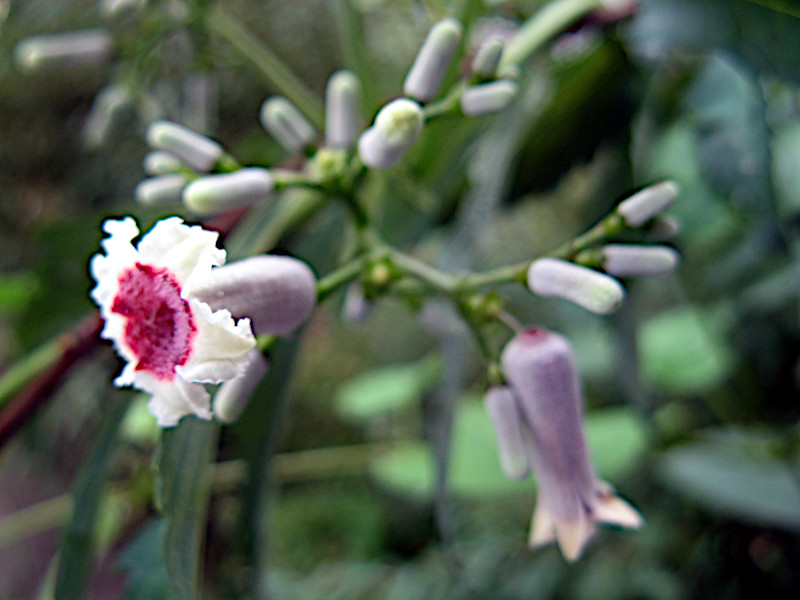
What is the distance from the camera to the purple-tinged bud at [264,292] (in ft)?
0.87

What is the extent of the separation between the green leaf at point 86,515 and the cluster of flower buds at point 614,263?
0.92 ft

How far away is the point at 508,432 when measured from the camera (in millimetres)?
343

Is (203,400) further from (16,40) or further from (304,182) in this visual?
(16,40)

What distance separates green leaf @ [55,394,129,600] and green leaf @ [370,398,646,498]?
1.41ft

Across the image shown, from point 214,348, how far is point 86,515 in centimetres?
24

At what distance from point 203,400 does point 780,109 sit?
727 millimetres

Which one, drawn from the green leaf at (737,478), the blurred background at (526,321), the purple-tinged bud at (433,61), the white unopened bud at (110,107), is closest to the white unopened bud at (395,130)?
the purple-tinged bud at (433,61)

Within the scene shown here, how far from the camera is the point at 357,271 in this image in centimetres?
39

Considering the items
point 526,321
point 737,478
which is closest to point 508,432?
point 737,478

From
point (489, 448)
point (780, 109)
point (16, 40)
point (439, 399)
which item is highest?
point (16, 40)

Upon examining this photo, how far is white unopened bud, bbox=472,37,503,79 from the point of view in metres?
0.38

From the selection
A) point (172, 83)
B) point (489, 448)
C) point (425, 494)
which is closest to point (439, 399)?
point (489, 448)

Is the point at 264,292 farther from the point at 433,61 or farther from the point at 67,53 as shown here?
the point at 67,53

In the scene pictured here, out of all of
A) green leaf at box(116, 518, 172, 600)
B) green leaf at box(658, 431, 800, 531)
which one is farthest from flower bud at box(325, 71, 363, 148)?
green leaf at box(658, 431, 800, 531)
